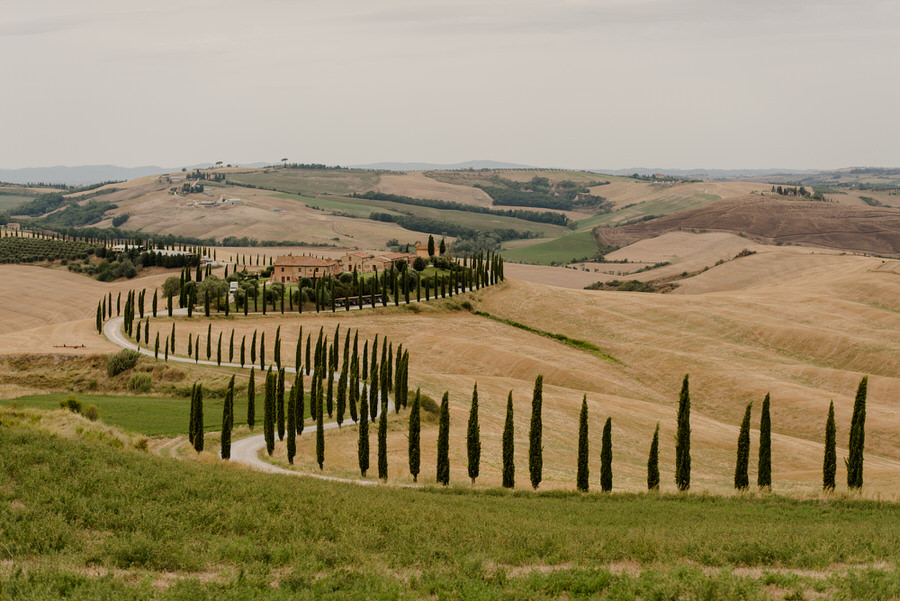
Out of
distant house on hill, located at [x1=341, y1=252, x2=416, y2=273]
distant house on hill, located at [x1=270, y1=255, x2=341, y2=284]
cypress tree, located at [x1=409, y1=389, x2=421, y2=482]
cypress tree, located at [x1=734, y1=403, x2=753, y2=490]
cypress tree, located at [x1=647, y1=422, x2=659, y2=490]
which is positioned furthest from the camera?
distant house on hill, located at [x1=341, y1=252, x2=416, y2=273]

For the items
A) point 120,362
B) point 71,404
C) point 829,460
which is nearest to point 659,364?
point 829,460

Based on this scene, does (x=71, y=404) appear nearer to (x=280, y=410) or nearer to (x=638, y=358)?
(x=280, y=410)

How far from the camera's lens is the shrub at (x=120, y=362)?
72.7 meters

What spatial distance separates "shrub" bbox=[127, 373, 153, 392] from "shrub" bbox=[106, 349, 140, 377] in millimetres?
3484

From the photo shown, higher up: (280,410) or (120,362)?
(280,410)

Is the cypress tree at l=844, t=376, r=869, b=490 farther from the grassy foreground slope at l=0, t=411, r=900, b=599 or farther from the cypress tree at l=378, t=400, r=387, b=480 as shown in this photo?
the cypress tree at l=378, t=400, r=387, b=480

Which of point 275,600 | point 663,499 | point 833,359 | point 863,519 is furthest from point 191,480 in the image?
point 833,359

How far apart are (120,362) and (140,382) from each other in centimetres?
576

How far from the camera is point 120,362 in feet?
241

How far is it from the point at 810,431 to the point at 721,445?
12.7m

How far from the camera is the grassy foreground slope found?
2031 centimetres

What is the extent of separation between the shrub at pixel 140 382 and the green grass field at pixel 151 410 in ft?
10.4

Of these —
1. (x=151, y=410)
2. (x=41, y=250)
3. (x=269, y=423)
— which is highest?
(x=41, y=250)

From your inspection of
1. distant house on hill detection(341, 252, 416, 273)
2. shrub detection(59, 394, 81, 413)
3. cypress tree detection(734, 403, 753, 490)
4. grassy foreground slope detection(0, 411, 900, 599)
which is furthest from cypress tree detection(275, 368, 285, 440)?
distant house on hill detection(341, 252, 416, 273)
